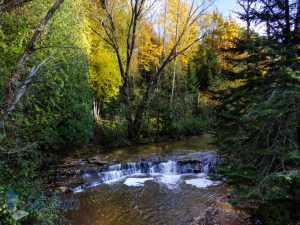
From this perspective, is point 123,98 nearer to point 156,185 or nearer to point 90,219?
point 156,185

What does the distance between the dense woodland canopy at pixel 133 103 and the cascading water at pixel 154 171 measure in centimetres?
122

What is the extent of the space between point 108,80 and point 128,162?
27.6 ft

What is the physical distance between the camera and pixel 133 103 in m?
17.5

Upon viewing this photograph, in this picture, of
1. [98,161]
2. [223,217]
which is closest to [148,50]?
[98,161]

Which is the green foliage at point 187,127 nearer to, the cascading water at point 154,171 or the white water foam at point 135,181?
the cascading water at point 154,171

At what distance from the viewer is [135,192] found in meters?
8.93

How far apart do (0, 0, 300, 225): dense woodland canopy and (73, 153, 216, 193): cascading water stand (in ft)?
4.00

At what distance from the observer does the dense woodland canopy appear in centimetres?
446

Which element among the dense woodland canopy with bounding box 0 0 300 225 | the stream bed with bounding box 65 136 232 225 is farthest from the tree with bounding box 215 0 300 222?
the stream bed with bounding box 65 136 232 225

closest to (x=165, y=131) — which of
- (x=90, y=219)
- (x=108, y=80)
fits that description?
(x=108, y=80)

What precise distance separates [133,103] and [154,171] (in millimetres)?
6880

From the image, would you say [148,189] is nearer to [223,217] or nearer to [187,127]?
[223,217]

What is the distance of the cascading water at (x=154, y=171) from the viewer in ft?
34.0

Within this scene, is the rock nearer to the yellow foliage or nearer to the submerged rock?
the submerged rock
